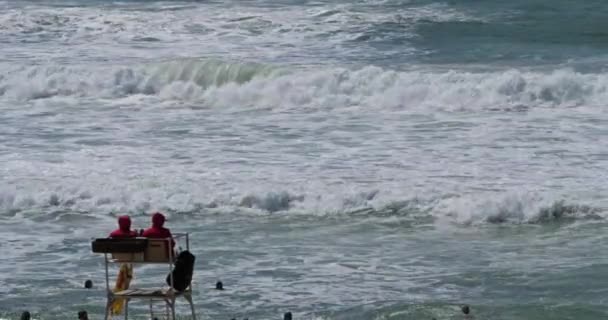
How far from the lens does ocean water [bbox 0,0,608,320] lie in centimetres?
1672

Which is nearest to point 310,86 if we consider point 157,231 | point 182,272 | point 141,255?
point 157,231

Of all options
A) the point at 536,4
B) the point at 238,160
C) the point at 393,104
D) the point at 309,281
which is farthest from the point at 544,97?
the point at 309,281

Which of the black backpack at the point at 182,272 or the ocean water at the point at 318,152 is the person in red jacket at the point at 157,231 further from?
the ocean water at the point at 318,152

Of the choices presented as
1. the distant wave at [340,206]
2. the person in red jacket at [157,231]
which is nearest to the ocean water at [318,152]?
the distant wave at [340,206]

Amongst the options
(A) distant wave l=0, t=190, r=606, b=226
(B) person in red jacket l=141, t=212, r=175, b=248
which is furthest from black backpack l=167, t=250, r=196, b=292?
(A) distant wave l=0, t=190, r=606, b=226

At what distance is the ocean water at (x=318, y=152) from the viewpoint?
16719mm

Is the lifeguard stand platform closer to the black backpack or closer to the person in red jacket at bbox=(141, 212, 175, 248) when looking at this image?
the black backpack

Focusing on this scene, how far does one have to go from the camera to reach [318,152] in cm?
2361

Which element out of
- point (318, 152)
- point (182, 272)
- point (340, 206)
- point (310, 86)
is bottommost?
point (310, 86)

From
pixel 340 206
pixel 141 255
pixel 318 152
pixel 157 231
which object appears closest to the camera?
pixel 141 255

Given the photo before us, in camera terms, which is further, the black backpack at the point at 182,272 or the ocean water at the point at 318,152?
the ocean water at the point at 318,152

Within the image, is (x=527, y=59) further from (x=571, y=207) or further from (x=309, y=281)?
(x=309, y=281)

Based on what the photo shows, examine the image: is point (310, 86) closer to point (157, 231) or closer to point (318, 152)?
point (318, 152)

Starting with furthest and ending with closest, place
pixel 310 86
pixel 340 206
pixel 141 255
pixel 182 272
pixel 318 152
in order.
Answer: pixel 310 86 → pixel 318 152 → pixel 340 206 → pixel 182 272 → pixel 141 255
